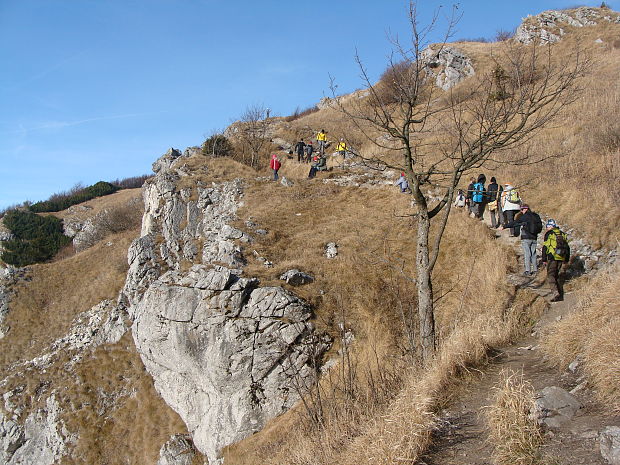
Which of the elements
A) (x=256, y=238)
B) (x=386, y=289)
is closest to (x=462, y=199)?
(x=386, y=289)

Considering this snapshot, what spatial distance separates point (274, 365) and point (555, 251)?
7.74m

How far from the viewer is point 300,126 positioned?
117 feet

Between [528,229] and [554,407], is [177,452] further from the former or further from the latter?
[528,229]

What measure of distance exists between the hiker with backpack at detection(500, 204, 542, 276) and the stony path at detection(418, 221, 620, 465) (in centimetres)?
514

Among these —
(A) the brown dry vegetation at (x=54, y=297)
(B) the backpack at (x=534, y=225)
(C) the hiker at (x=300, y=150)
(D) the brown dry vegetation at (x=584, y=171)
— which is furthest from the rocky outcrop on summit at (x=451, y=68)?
(A) the brown dry vegetation at (x=54, y=297)

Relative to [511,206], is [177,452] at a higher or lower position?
lower

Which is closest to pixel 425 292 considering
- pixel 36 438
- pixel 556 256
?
pixel 556 256

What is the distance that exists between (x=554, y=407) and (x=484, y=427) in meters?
0.75

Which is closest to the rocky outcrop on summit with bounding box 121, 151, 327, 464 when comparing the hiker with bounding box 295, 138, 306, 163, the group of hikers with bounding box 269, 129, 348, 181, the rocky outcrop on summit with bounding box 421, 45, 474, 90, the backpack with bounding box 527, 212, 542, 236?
the backpack with bounding box 527, 212, 542, 236

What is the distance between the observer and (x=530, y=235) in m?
11.1

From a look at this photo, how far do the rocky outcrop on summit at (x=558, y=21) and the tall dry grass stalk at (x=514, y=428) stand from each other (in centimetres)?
4028

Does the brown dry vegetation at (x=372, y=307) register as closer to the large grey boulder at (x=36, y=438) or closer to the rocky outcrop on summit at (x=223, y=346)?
the rocky outcrop on summit at (x=223, y=346)

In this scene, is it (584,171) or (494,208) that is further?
(584,171)

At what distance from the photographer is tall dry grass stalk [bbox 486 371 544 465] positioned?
12.2 feet
